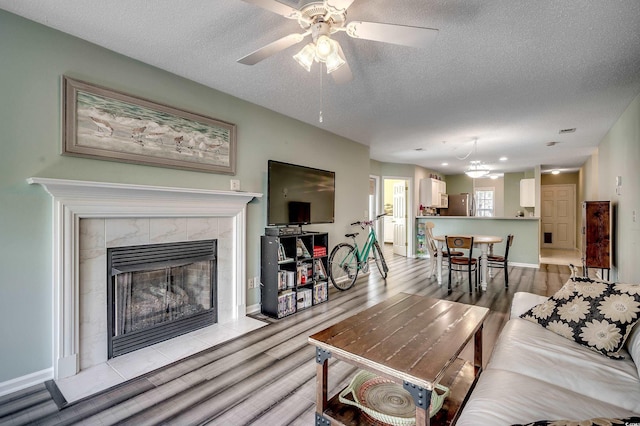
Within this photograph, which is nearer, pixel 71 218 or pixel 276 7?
pixel 276 7

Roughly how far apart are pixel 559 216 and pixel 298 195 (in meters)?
8.99

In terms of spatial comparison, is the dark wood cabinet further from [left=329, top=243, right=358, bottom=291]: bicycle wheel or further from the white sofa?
[left=329, top=243, right=358, bottom=291]: bicycle wheel

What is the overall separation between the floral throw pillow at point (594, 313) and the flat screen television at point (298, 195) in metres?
2.54

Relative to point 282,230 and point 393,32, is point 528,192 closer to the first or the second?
point 282,230

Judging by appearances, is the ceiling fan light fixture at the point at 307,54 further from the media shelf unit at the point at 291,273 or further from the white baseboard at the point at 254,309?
the white baseboard at the point at 254,309

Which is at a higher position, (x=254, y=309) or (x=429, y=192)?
(x=429, y=192)

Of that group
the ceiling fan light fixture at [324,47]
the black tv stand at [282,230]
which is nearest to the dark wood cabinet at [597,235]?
the black tv stand at [282,230]

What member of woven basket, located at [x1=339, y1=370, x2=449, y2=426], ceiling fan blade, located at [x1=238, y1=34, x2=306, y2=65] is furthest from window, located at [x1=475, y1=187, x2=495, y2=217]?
ceiling fan blade, located at [x1=238, y1=34, x2=306, y2=65]

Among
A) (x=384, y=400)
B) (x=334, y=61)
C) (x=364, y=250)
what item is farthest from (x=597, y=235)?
(x=334, y=61)

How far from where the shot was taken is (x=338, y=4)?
1431 mm

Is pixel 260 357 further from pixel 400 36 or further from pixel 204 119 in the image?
pixel 400 36

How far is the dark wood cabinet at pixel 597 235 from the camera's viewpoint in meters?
3.71

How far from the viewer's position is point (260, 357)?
2414 millimetres

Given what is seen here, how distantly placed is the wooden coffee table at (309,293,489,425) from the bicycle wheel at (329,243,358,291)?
252 cm
